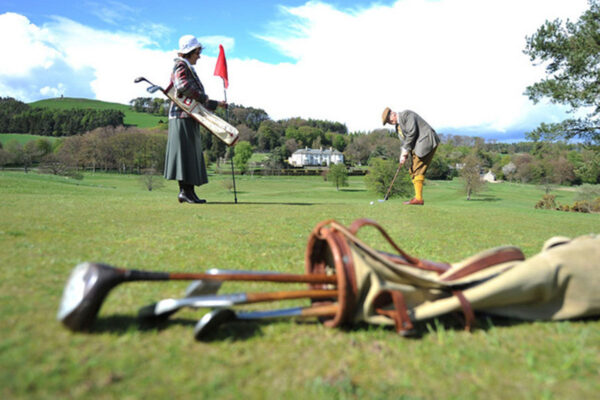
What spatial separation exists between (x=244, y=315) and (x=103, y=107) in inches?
8173

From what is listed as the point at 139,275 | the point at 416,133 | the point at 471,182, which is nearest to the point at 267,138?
the point at 471,182

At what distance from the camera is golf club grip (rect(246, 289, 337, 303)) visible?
2.11 meters

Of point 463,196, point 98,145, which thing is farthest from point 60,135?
point 463,196

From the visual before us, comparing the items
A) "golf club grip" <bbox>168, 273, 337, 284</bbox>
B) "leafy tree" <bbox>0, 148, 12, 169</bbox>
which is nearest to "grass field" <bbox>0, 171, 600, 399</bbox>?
"golf club grip" <bbox>168, 273, 337, 284</bbox>

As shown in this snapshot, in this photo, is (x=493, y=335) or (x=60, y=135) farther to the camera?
(x=60, y=135)

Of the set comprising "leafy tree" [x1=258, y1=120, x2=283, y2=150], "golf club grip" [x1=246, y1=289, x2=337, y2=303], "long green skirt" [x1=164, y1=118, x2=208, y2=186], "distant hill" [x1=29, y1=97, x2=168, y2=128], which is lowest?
"golf club grip" [x1=246, y1=289, x2=337, y2=303]

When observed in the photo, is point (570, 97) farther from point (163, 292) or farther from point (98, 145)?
point (98, 145)

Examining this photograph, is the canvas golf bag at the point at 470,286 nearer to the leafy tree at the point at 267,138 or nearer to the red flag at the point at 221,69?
the red flag at the point at 221,69

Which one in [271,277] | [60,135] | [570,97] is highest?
[60,135]

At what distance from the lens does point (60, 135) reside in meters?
138

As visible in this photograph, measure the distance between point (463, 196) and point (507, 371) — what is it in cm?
8046

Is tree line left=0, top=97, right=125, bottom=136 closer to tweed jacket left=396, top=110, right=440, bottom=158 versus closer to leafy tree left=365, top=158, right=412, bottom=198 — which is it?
leafy tree left=365, top=158, right=412, bottom=198

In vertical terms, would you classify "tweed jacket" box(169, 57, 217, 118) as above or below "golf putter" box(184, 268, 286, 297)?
above

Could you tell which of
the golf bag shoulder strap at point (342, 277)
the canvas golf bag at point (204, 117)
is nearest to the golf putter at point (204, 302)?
the golf bag shoulder strap at point (342, 277)
